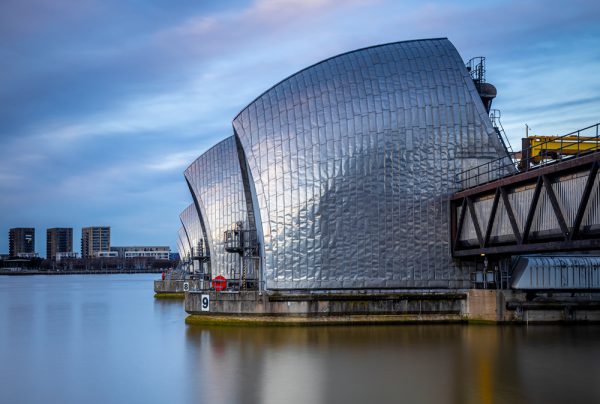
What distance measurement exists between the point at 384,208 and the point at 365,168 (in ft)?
8.79

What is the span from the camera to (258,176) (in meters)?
42.6

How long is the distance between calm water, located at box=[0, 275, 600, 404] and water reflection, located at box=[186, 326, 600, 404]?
4 centimetres

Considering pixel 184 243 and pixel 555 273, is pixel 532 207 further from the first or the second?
pixel 184 243

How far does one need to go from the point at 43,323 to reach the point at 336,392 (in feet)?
102

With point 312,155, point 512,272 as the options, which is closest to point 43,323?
point 312,155

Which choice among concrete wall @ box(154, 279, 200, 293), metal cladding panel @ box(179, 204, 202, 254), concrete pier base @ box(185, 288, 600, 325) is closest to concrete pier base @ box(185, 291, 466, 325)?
concrete pier base @ box(185, 288, 600, 325)

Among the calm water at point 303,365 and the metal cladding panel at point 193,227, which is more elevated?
the metal cladding panel at point 193,227

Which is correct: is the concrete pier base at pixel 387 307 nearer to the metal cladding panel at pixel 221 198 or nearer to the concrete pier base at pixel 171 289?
the metal cladding panel at pixel 221 198

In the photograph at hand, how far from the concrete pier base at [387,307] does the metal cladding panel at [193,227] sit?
36.4 metres

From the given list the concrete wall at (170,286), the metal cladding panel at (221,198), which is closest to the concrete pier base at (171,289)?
the concrete wall at (170,286)

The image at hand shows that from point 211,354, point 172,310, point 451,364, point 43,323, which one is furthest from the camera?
point 172,310

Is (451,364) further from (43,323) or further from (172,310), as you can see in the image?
(172,310)

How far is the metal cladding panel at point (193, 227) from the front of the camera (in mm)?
76750

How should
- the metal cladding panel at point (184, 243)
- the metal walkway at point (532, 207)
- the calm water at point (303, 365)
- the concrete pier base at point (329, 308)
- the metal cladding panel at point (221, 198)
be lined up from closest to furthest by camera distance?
the calm water at point (303, 365)
the metal walkway at point (532, 207)
the concrete pier base at point (329, 308)
the metal cladding panel at point (221, 198)
the metal cladding panel at point (184, 243)
